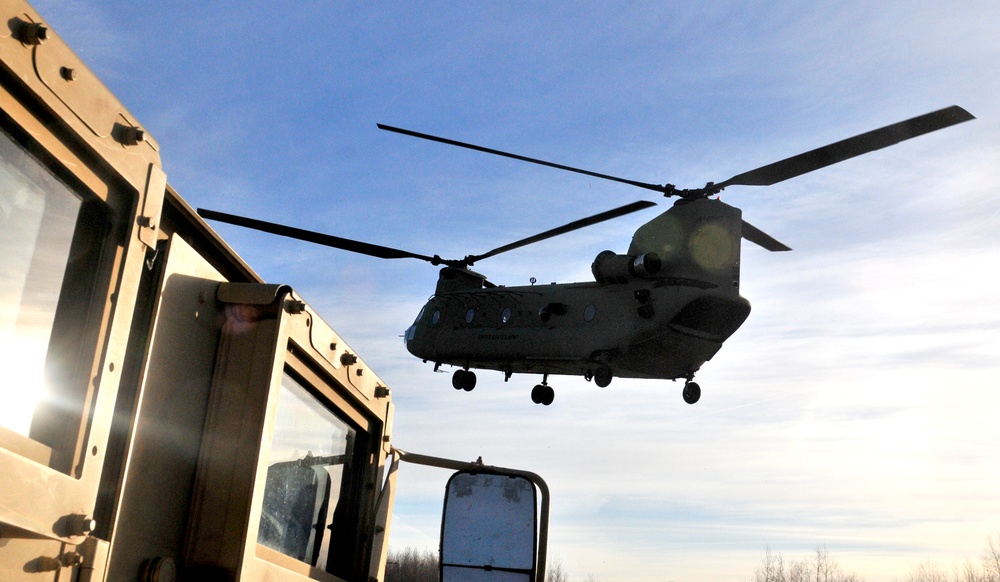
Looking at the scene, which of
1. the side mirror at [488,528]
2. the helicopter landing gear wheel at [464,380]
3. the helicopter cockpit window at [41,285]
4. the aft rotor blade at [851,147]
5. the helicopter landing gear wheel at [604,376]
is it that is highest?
the aft rotor blade at [851,147]

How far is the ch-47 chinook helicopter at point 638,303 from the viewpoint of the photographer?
63.3 ft

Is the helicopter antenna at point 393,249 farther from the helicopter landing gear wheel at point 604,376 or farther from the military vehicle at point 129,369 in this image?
the military vehicle at point 129,369

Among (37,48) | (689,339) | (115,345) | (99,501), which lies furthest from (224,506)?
(689,339)

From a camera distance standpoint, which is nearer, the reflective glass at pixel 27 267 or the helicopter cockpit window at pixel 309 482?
the reflective glass at pixel 27 267

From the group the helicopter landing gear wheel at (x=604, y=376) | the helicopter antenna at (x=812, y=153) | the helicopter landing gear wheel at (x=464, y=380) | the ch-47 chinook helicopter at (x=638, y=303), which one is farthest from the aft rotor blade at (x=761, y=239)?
the helicopter landing gear wheel at (x=464, y=380)

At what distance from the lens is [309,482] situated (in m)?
3.20

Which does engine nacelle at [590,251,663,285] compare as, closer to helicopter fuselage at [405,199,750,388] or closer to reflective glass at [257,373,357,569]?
helicopter fuselage at [405,199,750,388]

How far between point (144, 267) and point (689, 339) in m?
18.3

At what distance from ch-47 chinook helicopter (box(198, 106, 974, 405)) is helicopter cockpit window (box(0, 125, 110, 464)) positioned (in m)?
16.0

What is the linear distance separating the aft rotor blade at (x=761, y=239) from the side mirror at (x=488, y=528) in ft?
63.0

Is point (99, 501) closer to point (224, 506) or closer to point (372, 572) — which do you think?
point (224, 506)

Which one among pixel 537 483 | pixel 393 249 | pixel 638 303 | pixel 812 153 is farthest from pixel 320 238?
pixel 537 483

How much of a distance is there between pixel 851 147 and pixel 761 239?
23.6 ft

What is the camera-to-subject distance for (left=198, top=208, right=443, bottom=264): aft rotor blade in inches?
548
